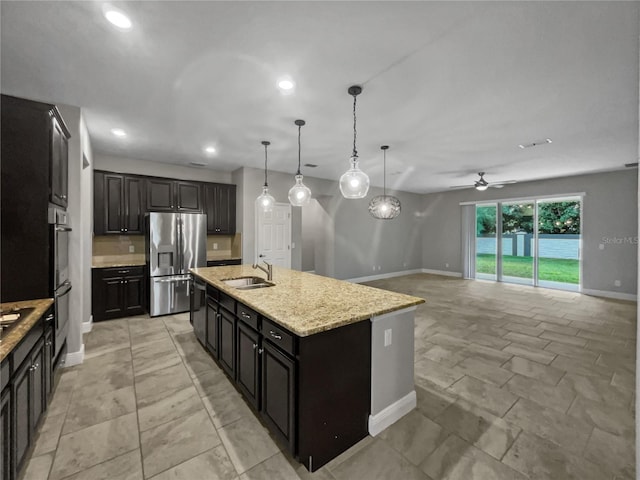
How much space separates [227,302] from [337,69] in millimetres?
2210

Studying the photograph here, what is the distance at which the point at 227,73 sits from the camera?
2336 millimetres

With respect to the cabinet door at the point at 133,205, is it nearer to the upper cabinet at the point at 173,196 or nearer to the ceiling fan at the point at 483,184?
the upper cabinet at the point at 173,196

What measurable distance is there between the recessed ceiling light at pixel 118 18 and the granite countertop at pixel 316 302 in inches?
78.0

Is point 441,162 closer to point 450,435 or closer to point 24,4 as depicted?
point 450,435

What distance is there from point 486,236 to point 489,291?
2.16m

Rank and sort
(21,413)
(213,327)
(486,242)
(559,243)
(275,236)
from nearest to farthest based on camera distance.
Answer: (21,413)
(213,327)
(275,236)
(559,243)
(486,242)

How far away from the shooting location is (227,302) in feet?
8.25

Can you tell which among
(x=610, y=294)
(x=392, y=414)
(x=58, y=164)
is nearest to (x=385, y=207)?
(x=392, y=414)

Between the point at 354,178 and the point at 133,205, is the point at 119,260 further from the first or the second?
the point at 354,178

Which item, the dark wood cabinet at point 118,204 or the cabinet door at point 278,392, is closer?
the cabinet door at point 278,392

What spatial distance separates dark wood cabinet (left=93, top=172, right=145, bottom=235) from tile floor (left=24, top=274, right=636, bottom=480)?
1787mm

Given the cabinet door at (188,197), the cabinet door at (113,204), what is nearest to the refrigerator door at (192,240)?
the cabinet door at (188,197)

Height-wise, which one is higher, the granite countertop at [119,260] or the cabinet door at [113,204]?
the cabinet door at [113,204]

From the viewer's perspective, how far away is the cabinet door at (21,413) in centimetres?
146
